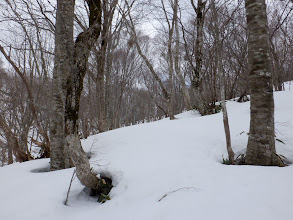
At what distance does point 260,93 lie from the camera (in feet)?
7.50

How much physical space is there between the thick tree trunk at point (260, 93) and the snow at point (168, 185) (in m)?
0.32

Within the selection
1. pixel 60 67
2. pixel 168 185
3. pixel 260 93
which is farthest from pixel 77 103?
pixel 260 93

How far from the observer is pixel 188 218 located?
1366mm

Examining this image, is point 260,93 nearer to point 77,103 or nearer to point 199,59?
point 77,103

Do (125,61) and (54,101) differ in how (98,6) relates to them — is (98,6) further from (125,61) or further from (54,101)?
(125,61)

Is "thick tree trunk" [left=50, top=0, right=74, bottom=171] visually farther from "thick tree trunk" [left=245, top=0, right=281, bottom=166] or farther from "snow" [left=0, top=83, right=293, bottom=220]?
"thick tree trunk" [left=245, top=0, right=281, bottom=166]

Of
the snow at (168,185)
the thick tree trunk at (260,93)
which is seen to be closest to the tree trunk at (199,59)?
the snow at (168,185)

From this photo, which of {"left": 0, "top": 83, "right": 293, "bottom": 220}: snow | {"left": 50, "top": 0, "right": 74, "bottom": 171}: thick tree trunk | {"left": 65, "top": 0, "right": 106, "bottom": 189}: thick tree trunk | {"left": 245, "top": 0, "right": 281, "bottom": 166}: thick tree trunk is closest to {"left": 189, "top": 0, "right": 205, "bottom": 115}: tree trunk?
{"left": 0, "top": 83, "right": 293, "bottom": 220}: snow

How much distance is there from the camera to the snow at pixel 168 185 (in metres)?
1.44

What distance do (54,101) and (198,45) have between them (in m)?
5.58

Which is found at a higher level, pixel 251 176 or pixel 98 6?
pixel 98 6

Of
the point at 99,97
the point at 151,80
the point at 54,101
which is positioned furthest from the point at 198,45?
the point at 151,80

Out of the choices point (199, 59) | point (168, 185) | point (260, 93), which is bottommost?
point (168, 185)

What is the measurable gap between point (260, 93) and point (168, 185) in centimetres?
183
